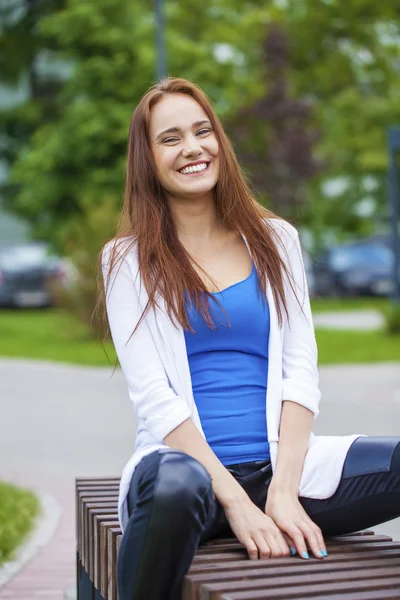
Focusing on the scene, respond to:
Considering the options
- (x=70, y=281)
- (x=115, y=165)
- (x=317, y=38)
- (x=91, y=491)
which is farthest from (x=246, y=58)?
(x=91, y=491)

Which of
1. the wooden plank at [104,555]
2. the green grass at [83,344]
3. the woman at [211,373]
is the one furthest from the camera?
the green grass at [83,344]

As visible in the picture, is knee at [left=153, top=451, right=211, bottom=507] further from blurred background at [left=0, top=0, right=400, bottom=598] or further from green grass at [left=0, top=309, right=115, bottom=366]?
green grass at [left=0, top=309, right=115, bottom=366]

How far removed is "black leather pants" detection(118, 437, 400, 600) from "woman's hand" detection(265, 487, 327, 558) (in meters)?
0.06

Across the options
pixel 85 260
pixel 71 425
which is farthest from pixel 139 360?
pixel 85 260

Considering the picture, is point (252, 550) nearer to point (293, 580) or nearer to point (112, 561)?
point (293, 580)

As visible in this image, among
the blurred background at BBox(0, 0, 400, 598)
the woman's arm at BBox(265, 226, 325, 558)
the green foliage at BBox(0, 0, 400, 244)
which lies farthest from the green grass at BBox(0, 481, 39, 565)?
the green foliage at BBox(0, 0, 400, 244)

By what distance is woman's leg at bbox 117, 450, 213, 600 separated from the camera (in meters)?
2.74

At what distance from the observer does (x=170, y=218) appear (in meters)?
3.56

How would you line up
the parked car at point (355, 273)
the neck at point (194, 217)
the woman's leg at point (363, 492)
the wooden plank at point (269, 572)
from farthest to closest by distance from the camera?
the parked car at point (355, 273) < the neck at point (194, 217) < the woman's leg at point (363, 492) < the wooden plank at point (269, 572)

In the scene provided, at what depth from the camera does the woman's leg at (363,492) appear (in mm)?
3055

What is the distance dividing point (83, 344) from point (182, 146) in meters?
14.6

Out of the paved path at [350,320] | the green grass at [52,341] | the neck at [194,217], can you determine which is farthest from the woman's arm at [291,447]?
the paved path at [350,320]

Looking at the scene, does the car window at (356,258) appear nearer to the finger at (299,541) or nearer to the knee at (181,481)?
the finger at (299,541)

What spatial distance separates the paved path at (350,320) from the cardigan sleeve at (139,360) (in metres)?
16.4
